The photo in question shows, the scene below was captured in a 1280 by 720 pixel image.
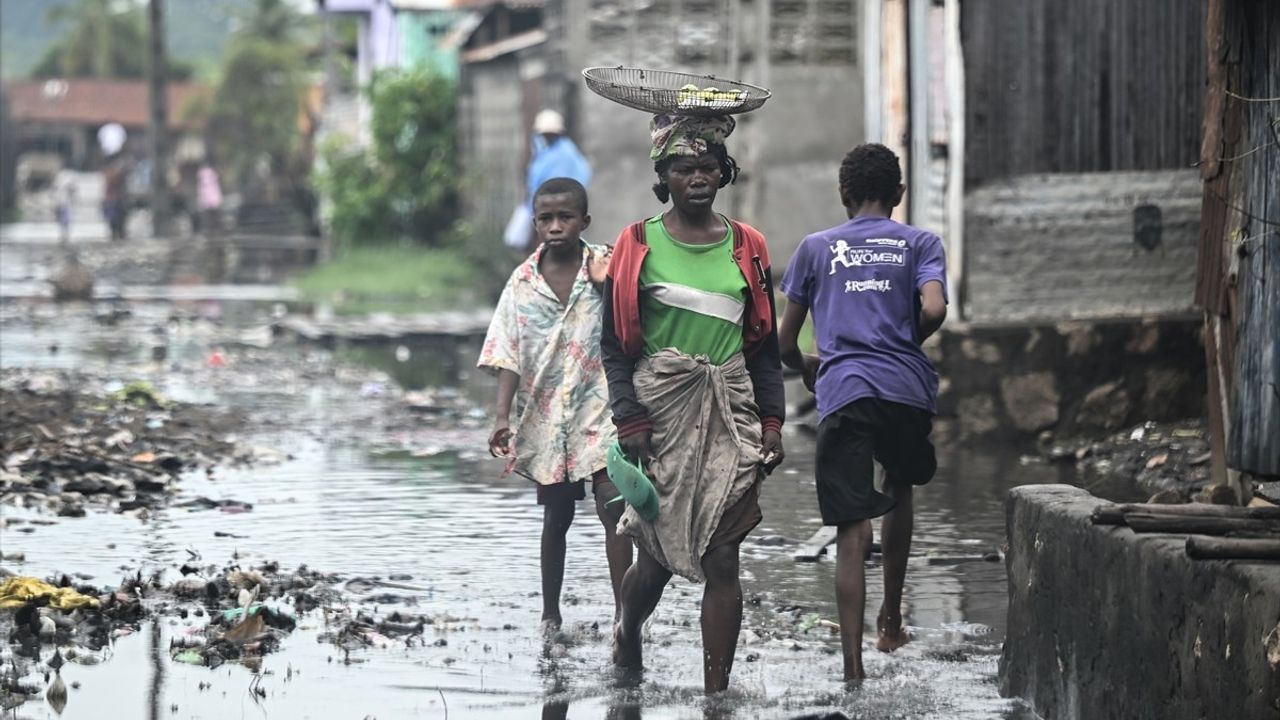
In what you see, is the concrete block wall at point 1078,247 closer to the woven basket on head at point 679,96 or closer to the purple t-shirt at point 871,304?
the purple t-shirt at point 871,304

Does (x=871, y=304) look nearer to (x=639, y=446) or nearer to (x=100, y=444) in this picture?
(x=639, y=446)

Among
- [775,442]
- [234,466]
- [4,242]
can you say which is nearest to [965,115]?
[234,466]

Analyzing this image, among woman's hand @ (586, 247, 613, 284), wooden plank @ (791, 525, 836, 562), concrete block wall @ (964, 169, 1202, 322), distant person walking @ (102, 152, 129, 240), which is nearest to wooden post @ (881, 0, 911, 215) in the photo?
concrete block wall @ (964, 169, 1202, 322)

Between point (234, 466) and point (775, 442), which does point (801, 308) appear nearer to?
point (775, 442)

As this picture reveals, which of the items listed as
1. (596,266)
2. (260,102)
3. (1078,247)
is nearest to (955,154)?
(1078,247)

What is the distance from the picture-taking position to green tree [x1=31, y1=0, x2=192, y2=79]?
82688 mm

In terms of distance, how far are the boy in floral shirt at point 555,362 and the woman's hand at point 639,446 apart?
2.98 feet

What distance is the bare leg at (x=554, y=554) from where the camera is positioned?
6949mm

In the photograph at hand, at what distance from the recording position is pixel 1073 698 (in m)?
5.33

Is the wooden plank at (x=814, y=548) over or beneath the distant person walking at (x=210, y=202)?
over

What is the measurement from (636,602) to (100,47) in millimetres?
81832

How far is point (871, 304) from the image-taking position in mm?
6223

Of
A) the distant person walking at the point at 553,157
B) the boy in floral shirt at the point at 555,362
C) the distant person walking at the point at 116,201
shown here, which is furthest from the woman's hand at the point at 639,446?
the distant person walking at the point at 116,201

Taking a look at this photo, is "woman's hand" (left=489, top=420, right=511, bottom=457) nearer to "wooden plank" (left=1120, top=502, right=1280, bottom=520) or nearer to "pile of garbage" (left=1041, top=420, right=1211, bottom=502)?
"wooden plank" (left=1120, top=502, right=1280, bottom=520)
